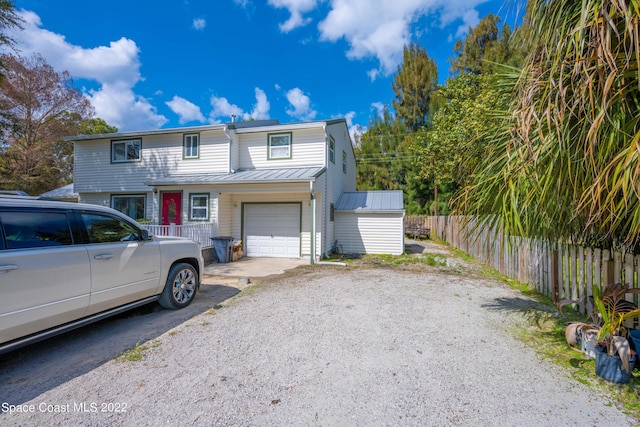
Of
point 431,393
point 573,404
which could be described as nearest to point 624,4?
point 573,404

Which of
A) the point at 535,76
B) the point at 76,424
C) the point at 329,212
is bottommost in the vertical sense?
the point at 76,424

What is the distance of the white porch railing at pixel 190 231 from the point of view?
9.07 m

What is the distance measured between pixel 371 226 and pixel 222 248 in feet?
20.3

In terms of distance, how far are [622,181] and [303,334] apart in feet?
12.5

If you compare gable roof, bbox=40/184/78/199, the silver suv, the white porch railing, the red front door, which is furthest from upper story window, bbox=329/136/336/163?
gable roof, bbox=40/184/78/199

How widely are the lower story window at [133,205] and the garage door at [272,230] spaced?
5030mm

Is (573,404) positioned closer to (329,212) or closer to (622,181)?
(622,181)

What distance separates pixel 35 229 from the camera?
3.09 m

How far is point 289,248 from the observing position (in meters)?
11.0

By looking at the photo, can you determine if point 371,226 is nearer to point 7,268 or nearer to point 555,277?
point 555,277

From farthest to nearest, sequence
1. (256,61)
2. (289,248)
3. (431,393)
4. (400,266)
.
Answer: (256,61) → (289,248) → (400,266) → (431,393)

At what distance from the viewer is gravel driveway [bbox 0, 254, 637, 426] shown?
93.2 inches

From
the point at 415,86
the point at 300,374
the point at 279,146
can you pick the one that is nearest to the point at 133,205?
the point at 279,146

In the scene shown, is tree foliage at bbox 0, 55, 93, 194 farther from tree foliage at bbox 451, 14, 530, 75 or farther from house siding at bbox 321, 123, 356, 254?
tree foliage at bbox 451, 14, 530, 75
